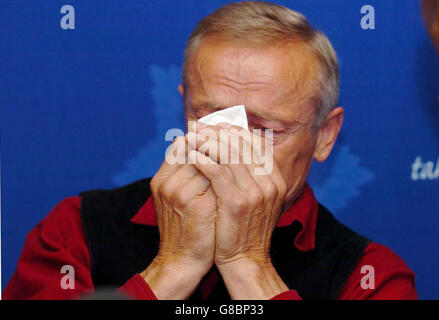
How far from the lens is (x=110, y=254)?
1416 millimetres

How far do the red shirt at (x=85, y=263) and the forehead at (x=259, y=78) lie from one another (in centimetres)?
28

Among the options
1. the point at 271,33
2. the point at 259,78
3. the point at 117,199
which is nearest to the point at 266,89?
the point at 259,78

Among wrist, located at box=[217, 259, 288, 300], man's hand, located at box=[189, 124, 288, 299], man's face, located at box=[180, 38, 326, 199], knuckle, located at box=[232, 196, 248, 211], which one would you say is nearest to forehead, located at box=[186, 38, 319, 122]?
man's face, located at box=[180, 38, 326, 199]

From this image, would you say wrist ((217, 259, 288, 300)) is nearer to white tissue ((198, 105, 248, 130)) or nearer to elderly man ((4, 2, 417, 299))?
elderly man ((4, 2, 417, 299))

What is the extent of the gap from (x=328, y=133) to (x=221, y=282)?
47 centimetres

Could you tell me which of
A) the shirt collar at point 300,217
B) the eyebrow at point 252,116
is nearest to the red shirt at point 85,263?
the shirt collar at point 300,217

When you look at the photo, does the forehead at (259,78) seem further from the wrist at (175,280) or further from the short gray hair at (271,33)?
the wrist at (175,280)

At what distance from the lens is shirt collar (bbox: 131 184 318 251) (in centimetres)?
144

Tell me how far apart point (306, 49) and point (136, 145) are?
1.66 ft

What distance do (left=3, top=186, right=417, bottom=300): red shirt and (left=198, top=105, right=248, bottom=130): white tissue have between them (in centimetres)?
29

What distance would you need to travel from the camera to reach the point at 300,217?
57.2 inches

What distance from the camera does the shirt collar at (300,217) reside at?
1.44 metres

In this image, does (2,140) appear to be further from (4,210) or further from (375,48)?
(375,48)

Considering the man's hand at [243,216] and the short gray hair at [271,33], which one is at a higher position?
the short gray hair at [271,33]
